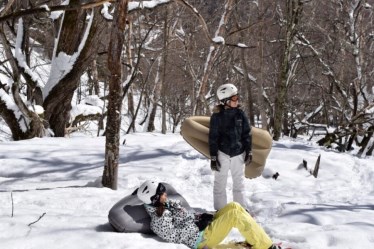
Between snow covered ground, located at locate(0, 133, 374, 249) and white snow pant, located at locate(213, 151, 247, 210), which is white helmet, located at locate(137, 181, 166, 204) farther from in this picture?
white snow pant, located at locate(213, 151, 247, 210)

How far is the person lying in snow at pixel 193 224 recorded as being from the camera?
12.1 feet

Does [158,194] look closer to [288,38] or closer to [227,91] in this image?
[227,91]

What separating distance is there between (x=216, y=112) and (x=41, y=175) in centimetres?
291

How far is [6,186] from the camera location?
5.49 meters

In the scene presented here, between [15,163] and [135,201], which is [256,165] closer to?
[135,201]

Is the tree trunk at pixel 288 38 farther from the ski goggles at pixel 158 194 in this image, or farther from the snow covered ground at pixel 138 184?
the ski goggles at pixel 158 194

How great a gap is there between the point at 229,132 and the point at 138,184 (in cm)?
166

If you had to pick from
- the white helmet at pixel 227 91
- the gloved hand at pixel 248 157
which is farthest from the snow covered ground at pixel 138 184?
the white helmet at pixel 227 91

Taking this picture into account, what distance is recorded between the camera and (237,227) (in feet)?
12.3

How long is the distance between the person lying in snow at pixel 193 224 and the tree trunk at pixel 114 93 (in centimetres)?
133

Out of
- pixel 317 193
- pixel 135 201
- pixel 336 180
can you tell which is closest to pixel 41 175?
pixel 135 201

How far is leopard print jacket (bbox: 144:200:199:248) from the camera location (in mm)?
3713

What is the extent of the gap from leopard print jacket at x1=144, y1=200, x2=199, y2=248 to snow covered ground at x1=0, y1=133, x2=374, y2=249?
110 millimetres

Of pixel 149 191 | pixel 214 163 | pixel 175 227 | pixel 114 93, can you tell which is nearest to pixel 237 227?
pixel 175 227
